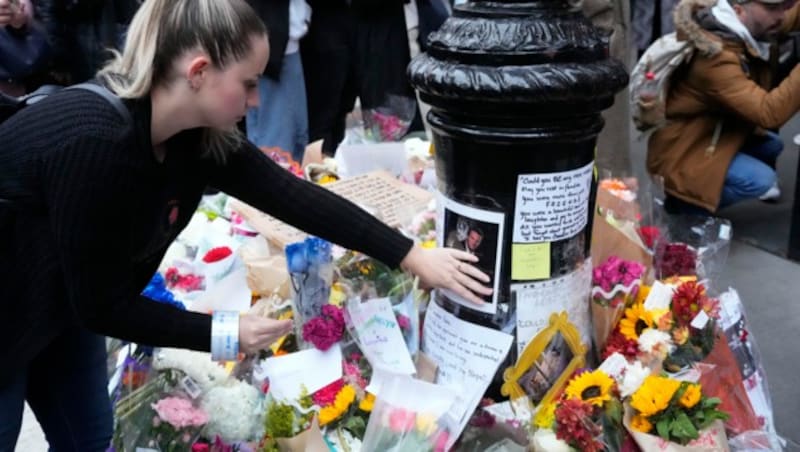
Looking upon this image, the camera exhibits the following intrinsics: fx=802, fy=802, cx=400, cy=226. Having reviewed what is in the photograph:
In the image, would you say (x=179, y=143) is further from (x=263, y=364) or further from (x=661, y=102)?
(x=661, y=102)

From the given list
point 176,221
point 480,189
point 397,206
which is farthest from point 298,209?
point 397,206

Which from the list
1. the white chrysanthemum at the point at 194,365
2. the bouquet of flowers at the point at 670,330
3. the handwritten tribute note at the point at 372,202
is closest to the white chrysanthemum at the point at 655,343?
the bouquet of flowers at the point at 670,330

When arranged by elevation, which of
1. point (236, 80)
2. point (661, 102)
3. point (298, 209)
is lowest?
point (661, 102)

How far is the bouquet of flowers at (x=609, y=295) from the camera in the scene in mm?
2150

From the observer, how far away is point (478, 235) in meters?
1.95

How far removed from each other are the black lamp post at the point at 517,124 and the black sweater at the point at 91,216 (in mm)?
536

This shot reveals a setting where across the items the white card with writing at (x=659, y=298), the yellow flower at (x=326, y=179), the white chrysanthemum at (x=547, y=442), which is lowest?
the yellow flower at (x=326, y=179)

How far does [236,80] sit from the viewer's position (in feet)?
5.33

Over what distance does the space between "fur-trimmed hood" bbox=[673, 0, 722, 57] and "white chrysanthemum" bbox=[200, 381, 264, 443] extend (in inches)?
117

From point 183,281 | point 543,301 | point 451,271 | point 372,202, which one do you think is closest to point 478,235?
point 451,271

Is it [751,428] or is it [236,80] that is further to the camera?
[751,428]

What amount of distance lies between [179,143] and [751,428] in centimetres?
159

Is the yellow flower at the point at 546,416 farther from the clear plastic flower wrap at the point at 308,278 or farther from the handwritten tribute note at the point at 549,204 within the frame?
the clear plastic flower wrap at the point at 308,278

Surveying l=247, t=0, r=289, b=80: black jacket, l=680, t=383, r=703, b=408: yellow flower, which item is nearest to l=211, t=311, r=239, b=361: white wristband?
l=680, t=383, r=703, b=408: yellow flower
